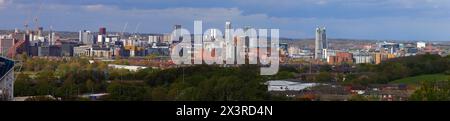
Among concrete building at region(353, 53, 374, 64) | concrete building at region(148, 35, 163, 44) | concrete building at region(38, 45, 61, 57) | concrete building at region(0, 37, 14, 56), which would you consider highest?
concrete building at region(148, 35, 163, 44)

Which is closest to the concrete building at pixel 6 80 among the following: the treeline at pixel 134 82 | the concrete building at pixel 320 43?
the treeline at pixel 134 82

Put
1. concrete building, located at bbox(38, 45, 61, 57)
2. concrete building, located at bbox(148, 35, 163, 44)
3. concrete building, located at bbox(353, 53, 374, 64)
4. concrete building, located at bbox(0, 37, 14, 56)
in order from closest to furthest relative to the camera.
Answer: concrete building, located at bbox(0, 37, 14, 56) → concrete building, located at bbox(38, 45, 61, 57) → concrete building, located at bbox(148, 35, 163, 44) → concrete building, located at bbox(353, 53, 374, 64)

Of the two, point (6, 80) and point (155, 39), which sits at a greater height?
point (155, 39)

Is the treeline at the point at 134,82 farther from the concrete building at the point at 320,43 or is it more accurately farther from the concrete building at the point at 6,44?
the concrete building at the point at 320,43

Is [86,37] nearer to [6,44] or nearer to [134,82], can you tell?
[134,82]

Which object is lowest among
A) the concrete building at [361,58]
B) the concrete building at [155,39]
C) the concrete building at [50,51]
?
the concrete building at [361,58]

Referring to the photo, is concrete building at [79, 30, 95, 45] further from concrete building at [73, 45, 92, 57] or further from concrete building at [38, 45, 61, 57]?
concrete building at [38, 45, 61, 57]

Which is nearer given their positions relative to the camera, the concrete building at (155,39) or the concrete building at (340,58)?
the concrete building at (155,39)

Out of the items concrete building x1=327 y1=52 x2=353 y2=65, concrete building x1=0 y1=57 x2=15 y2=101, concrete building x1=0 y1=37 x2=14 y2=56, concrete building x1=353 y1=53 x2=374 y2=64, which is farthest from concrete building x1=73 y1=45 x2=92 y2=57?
concrete building x1=353 y1=53 x2=374 y2=64

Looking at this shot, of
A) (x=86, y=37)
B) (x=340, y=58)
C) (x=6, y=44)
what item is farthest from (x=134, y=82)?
(x=340, y=58)

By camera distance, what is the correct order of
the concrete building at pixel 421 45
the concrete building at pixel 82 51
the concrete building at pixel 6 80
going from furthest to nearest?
the concrete building at pixel 421 45, the concrete building at pixel 82 51, the concrete building at pixel 6 80

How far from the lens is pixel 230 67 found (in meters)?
3.05
